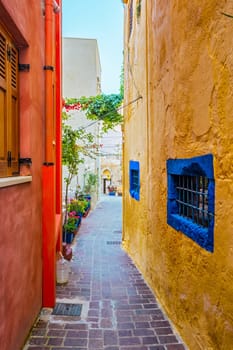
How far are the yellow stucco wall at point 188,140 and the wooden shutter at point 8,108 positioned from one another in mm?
1750

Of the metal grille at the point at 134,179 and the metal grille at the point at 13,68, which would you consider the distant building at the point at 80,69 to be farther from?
the metal grille at the point at 13,68

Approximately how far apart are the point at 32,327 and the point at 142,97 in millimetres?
4107

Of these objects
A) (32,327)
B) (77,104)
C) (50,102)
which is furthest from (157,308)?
(77,104)

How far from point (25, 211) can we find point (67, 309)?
1655 mm

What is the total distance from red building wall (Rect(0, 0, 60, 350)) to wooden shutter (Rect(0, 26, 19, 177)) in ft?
0.31

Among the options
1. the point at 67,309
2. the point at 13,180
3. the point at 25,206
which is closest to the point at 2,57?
the point at 13,180

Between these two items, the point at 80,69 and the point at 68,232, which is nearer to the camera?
the point at 68,232

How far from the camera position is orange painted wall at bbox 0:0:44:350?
2510 millimetres

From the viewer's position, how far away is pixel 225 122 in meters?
2.26

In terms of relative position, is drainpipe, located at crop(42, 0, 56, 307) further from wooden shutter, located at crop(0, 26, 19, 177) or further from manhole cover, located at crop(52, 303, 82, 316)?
wooden shutter, located at crop(0, 26, 19, 177)

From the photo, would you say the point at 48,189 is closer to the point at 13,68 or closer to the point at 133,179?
the point at 13,68

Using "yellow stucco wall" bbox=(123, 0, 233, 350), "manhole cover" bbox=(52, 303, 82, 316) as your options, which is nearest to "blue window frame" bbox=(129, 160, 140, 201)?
"yellow stucco wall" bbox=(123, 0, 233, 350)

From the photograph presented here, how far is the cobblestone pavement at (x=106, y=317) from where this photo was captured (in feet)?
10.3

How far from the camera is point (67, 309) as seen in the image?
12.9ft
